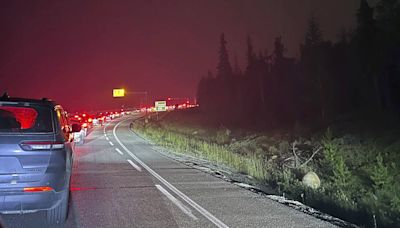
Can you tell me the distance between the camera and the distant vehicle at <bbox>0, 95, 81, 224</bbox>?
6.41 m

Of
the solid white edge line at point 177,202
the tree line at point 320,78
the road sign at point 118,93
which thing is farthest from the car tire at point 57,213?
the road sign at point 118,93

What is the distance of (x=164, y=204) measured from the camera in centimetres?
920

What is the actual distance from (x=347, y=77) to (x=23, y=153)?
7081 cm

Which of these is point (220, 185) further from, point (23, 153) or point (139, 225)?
point (23, 153)

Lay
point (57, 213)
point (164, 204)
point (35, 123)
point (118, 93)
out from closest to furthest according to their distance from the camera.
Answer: point (35, 123) < point (57, 213) < point (164, 204) < point (118, 93)

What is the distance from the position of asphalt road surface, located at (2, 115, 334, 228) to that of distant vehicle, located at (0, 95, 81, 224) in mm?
995

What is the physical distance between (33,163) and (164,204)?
3.42m

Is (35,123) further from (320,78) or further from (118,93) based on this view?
(118,93)

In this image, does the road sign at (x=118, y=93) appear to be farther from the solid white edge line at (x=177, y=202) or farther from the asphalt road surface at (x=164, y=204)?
the solid white edge line at (x=177, y=202)

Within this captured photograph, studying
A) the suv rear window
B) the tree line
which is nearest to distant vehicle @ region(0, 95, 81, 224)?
the suv rear window

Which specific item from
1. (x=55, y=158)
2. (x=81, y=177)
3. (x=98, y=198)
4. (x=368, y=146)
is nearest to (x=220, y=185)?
(x=98, y=198)

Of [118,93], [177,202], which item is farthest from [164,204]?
[118,93]

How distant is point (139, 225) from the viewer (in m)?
7.38

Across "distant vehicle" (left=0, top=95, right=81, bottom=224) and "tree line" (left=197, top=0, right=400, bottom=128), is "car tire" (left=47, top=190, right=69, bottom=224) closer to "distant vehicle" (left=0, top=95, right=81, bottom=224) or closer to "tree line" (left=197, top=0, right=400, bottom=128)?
"distant vehicle" (left=0, top=95, right=81, bottom=224)
